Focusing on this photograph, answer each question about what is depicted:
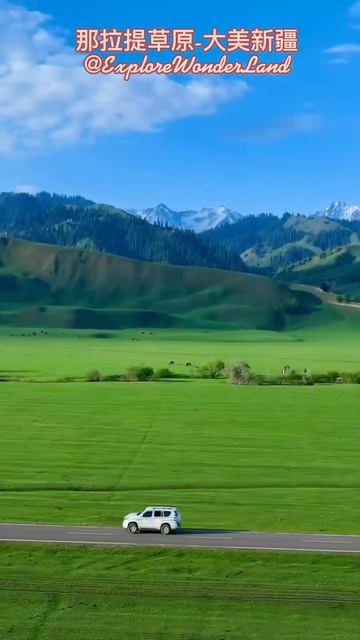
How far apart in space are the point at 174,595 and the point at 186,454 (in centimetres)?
4114

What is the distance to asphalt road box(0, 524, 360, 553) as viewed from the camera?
134ft

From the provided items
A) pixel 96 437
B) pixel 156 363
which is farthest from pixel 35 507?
pixel 156 363

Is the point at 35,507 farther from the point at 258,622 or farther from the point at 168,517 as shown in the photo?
the point at 258,622

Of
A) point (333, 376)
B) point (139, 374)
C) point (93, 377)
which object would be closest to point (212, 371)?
point (139, 374)

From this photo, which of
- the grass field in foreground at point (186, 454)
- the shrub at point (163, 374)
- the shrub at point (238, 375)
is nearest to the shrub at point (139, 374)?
the shrub at point (163, 374)

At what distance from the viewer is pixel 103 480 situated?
6269 cm

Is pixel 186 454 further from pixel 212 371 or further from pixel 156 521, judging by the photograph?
pixel 212 371

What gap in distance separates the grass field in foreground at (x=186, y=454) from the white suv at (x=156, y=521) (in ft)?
12.1

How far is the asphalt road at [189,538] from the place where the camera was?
4072cm

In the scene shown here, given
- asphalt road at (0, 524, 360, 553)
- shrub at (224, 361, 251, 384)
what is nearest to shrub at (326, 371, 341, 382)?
shrub at (224, 361, 251, 384)

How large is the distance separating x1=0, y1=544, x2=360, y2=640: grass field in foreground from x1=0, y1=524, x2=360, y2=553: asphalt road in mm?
1732

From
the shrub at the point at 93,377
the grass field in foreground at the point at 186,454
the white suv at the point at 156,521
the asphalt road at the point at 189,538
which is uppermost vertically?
the shrub at the point at 93,377

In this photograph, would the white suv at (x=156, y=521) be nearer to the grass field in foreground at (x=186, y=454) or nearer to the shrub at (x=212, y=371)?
the grass field in foreground at (x=186, y=454)

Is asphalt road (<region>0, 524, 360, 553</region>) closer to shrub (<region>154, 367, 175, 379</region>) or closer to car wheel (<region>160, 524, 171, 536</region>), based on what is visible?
car wheel (<region>160, 524, 171, 536</region>)
